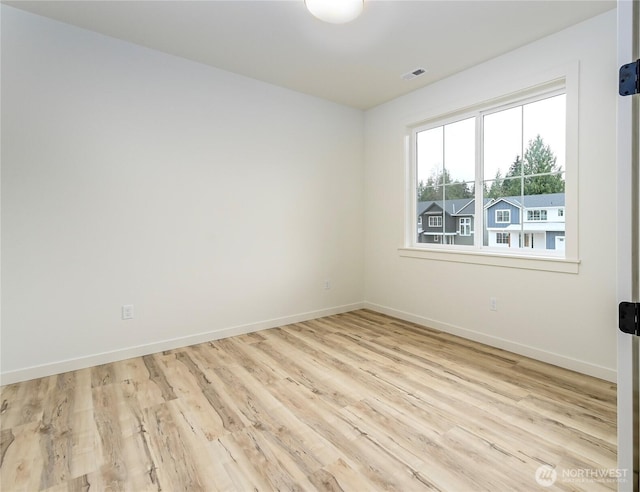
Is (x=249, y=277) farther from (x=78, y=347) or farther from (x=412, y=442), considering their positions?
(x=412, y=442)

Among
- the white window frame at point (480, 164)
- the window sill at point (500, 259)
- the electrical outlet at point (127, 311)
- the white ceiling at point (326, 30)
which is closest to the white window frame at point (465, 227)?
the white window frame at point (480, 164)

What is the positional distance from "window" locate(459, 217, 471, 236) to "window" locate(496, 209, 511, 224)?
317 millimetres

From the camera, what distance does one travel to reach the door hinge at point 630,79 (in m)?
0.95

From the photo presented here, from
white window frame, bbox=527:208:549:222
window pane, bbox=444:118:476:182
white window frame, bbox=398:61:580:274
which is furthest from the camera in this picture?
window pane, bbox=444:118:476:182

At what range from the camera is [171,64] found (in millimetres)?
3059

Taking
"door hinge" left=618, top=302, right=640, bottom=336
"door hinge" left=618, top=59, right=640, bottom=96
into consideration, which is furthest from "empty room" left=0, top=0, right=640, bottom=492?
"door hinge" left=618, top=59, right=640, bottom=96

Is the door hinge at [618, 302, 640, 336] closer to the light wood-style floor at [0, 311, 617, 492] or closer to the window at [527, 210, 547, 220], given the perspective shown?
the light wood-style floor at [0, 311, 617, 492]

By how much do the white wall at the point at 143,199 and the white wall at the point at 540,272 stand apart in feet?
3.11

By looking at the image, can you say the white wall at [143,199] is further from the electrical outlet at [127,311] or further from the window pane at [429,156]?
the window pane at [429,156]

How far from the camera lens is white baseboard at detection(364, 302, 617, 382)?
2.48 m

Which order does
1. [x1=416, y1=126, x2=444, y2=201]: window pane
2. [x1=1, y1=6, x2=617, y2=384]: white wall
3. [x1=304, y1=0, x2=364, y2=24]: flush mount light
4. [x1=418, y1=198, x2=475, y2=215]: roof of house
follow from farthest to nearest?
[x1=416, y1=126, x2=444, y2=201]: window pane, [x1=418, y1=198, x2=475, y2=215]: roof of house, [x1=1, y1=6, x2=617, y2=384]: white wall, [x1=304, y1=0, x2=364, y2=24]: flush mount light

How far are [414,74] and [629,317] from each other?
3113 mm

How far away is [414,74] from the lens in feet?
11.1

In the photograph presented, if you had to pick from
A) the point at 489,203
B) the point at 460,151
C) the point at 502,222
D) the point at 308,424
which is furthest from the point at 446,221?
the point at 308,424
